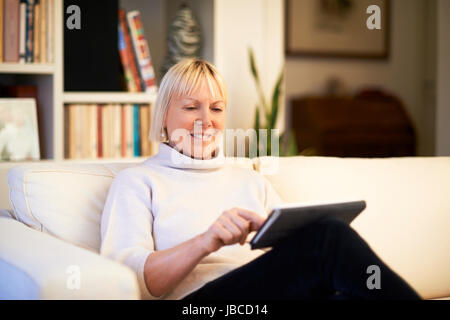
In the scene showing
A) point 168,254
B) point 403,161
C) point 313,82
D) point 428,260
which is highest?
point 313,82

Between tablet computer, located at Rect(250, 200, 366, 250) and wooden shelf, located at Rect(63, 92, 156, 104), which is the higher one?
wooden shelf, located at Rect(63, 92, 156, 104)

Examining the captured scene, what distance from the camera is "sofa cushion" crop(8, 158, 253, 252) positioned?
5.37ft

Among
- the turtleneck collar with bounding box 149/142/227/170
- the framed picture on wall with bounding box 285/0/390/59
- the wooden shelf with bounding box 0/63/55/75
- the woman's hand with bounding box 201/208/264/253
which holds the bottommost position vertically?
the woman's hand with bounding box 201/208/264/253

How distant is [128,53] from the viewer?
3.03 m

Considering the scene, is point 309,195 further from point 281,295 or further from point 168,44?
point 168,44

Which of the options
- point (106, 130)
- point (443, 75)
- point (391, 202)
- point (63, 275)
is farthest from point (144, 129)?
point (443, 75)

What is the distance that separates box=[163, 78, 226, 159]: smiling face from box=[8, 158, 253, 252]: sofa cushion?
0.78 ft

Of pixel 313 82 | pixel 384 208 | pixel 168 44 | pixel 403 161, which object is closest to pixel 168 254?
pixel 384 208

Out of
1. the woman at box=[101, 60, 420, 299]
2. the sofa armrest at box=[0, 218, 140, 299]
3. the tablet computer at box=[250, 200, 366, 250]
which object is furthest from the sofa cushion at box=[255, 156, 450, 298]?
the sofa armrest at box=[0, 218, 140, 299]

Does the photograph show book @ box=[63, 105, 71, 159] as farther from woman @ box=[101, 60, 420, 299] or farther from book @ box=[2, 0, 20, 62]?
woman @ box=[101, 60, 420, 299]

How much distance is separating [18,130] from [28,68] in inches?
10.5

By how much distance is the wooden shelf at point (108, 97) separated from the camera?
289 centimetres

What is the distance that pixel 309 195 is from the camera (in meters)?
1.92
